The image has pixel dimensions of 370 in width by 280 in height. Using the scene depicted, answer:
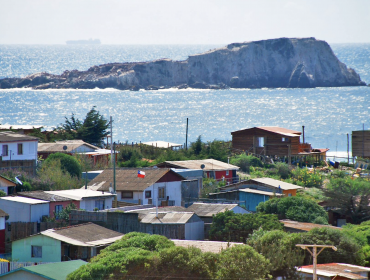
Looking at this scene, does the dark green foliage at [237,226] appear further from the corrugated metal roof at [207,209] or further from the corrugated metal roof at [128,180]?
the corrugated metal roof at [128,180]

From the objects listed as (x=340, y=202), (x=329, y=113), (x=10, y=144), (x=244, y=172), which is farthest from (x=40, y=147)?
(x=329, y=113)

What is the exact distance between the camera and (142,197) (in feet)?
108

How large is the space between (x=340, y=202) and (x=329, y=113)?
11337cm

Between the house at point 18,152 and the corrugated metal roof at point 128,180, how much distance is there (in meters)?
5.04

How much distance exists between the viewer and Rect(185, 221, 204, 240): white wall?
85.5ft

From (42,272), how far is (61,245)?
143 inches

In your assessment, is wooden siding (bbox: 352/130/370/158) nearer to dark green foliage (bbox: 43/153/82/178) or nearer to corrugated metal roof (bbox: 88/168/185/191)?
corrugated metal roof (bbox: 88/168/185/191)

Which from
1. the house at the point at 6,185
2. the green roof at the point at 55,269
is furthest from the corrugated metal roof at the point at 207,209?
the house at the point at 6,185

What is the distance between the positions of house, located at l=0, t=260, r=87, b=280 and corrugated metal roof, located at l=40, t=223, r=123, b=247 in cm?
252

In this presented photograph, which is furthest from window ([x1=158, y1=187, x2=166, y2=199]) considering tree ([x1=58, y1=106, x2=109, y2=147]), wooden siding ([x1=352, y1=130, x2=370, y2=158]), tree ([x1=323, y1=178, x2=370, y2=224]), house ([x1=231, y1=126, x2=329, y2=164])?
wooden siding ([x1=352, y1=130, x2=370, y2=158])

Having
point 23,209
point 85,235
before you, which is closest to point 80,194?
point 23,209

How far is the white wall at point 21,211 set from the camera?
27938mm

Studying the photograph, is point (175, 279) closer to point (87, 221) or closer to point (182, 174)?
point (87, 221)

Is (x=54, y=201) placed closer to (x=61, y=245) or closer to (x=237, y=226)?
(x=61, y=245)
